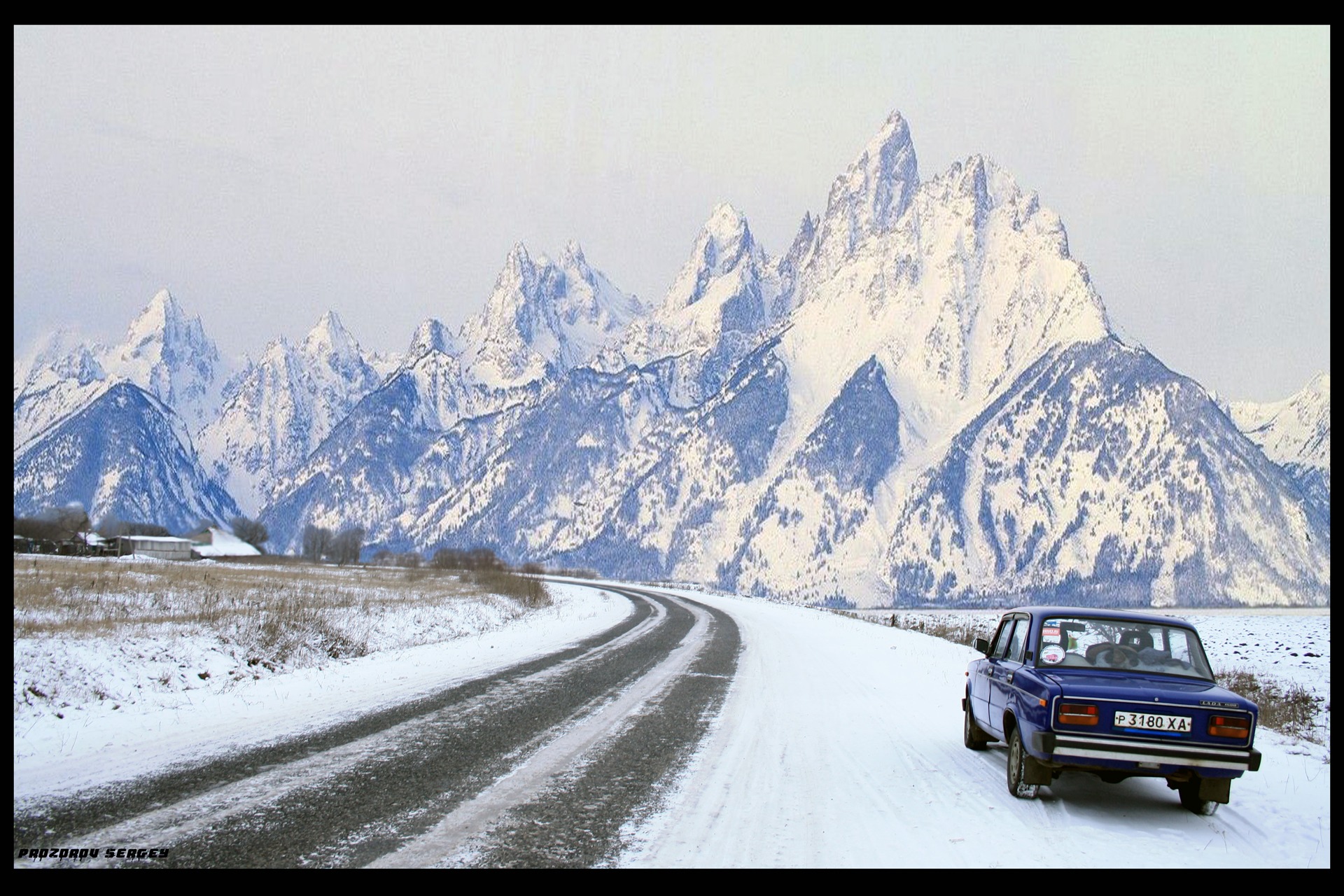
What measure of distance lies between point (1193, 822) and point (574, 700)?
8359mm

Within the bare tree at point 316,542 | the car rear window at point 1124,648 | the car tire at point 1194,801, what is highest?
the car rear window at point 1124,648

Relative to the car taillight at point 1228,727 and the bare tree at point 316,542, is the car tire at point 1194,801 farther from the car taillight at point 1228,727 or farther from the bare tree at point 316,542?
the bare tree at point 316,542

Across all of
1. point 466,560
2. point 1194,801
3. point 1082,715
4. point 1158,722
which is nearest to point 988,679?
point 1194,801

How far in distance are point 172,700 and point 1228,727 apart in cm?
1238

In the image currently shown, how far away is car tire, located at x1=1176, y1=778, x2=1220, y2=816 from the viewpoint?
940 cm

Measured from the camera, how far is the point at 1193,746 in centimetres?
898

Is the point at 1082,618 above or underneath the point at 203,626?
above

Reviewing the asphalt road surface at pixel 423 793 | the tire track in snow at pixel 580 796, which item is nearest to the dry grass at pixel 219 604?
the asphalt road surface at pixel 423 793

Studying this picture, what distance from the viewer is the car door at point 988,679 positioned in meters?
11.8

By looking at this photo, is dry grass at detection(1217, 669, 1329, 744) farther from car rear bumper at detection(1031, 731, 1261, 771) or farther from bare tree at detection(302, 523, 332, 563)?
bare tree at detection(302, 523, 332, 563)

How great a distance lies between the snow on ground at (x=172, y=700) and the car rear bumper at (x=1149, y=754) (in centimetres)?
776

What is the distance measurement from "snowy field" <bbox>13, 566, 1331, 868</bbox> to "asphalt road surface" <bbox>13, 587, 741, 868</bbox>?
0.47 m

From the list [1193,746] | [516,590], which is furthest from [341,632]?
[516,590]
